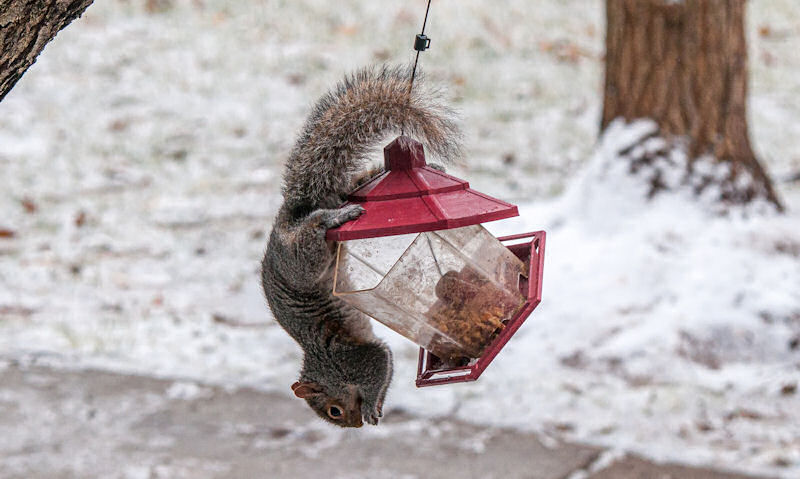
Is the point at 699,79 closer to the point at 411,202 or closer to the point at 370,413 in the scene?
the point at 370,413

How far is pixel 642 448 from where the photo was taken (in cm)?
363

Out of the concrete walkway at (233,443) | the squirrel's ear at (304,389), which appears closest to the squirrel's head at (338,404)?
the squirrel's ear at (304,389)

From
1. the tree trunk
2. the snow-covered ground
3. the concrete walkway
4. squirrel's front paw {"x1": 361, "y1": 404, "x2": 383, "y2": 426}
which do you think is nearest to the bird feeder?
the snow-covered ground

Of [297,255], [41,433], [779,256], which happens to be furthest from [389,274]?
[779,256]

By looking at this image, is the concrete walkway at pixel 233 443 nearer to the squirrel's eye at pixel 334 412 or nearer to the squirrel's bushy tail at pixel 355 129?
the squirrel's eye at pixel 334 412

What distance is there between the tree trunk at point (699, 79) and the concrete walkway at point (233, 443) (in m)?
1.81

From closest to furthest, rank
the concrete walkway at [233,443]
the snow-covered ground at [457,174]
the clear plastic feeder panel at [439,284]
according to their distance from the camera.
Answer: the clear plastic feeder panel at [439,284]
the concrete walkway at [233,443]
the snow-covered ground at [457,174]

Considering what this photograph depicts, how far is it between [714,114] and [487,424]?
203 cm

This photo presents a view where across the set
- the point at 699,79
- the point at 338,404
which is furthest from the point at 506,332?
the point at 699,79

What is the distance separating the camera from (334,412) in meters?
2.36

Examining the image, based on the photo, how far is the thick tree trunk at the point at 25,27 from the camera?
1.53 m

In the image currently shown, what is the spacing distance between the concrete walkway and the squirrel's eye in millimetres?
1221

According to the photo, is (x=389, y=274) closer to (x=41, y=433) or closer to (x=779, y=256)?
(x=41, y=433)

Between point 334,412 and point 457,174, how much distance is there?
398cm
